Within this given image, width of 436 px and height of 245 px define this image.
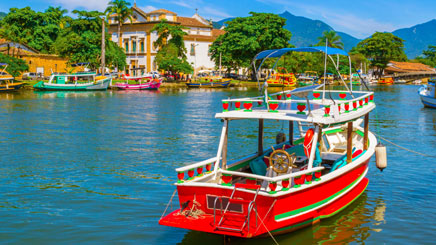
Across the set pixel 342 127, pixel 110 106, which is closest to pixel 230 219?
pixel 342 127

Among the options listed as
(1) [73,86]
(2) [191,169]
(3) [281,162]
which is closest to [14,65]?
(1) [73,86]

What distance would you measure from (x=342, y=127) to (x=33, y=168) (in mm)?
10711

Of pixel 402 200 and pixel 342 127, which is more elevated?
pixel 342 127

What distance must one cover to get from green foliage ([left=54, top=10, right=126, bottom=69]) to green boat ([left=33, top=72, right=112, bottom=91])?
652 cm

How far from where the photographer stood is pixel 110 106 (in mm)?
40156

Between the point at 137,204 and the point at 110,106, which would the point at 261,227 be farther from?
the point at 110,106

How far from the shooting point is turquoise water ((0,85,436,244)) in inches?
434

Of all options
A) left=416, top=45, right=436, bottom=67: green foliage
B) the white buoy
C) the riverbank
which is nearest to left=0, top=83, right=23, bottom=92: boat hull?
the riverbank

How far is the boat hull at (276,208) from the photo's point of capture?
9375 mm

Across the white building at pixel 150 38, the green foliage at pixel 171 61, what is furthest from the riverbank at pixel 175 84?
the white building at pixel 150 38

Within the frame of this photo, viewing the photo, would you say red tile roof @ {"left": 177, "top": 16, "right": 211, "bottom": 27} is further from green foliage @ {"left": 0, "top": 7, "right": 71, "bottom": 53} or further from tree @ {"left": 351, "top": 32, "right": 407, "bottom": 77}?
tree @ {"left": 351, "top": 32, "right": 407, "bottom": 77}

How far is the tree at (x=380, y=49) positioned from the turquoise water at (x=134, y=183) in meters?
89.9

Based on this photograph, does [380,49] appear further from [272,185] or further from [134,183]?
[272,185]

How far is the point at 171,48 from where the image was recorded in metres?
77.0
